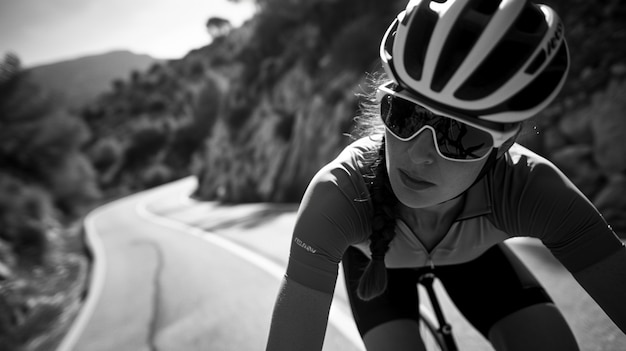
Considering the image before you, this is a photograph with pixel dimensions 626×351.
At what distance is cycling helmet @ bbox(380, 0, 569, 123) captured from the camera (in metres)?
1.12

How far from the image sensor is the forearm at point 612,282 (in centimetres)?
124

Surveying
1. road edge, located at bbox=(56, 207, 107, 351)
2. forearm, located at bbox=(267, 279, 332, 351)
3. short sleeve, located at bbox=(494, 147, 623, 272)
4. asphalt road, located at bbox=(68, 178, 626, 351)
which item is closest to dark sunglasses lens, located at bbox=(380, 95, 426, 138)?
short sleeve, located at bbox=(494, 147, 623, 272)

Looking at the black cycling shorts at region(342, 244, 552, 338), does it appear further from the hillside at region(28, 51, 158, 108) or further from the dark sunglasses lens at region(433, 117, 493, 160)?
the hillside at region(28, 51, 158, 108)

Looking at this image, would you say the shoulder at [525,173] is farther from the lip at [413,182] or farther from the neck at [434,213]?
the lip at [413,182]

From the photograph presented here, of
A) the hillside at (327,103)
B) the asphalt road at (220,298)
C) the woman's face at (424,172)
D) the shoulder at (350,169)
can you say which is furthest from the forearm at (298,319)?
the asphalt road at (220,298)

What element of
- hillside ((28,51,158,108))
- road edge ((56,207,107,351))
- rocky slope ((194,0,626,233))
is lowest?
road edge ((56,207,107,351))

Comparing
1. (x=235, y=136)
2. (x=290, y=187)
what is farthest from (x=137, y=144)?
(x=290, y=187)

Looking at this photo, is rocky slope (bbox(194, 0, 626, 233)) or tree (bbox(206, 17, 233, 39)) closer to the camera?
rocky slope (bbox(194, 0, 626, 233))

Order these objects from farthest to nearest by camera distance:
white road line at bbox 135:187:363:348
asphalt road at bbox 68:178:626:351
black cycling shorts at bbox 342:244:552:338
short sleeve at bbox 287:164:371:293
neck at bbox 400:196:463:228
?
1. white road line at bbox 135:187:363:348
2. asphalt road at bbox 68:178:626:351
3. black cycling shorts at bbox 342:244:552:338
4. neck at bbox 400:196:463:228
5. short sleeve at bbox 287:164:371:293

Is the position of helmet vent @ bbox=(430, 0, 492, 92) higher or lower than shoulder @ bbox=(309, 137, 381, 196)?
higher

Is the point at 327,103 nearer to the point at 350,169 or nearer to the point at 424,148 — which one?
the point at 350,169

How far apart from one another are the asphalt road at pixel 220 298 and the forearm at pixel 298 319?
1.71 m

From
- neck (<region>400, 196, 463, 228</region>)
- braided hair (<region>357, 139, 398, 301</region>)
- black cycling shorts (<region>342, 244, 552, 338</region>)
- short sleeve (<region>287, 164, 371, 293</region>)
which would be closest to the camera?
short sleeve (<region>287, 164, 371, 293</region>)

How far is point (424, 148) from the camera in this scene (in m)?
1.21
